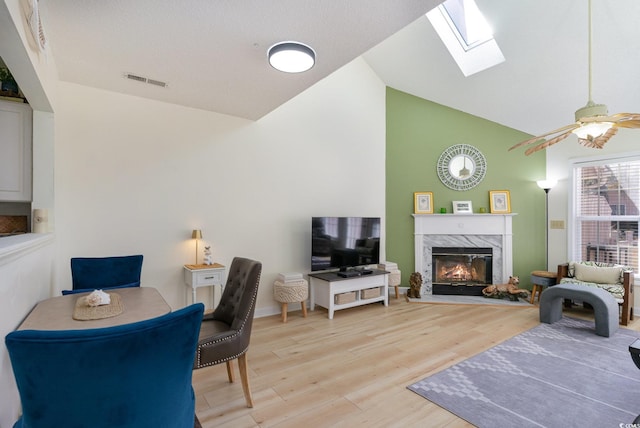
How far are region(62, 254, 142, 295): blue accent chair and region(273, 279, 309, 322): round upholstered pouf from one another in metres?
1.66

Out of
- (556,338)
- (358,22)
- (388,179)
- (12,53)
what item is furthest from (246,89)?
(556,338)

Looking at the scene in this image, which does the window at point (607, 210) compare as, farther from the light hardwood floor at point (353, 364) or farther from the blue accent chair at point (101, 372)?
the blue accent chair at point (101, 372)

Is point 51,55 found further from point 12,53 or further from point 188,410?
point 188,410

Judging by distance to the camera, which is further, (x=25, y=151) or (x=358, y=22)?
(x=25, y=151)

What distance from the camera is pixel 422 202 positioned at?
554 centimetres

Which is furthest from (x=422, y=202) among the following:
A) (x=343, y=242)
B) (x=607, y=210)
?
(x=607, y=210)

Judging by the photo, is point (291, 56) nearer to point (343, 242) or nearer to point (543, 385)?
point (343, 242)

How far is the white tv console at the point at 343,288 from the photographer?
14.1ft

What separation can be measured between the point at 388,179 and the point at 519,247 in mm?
2426

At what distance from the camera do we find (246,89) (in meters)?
3.17

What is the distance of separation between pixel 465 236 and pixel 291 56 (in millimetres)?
4307

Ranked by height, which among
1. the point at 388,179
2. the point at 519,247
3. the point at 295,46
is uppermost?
the point at 295,46

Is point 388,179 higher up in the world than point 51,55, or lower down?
lower down

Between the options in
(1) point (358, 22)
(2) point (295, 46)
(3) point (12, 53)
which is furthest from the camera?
(2) point (295, 46)
